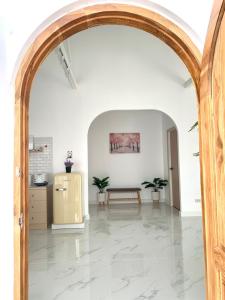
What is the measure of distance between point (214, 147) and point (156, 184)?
6.45m

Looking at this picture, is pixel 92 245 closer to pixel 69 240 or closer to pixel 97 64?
pixel 69 240

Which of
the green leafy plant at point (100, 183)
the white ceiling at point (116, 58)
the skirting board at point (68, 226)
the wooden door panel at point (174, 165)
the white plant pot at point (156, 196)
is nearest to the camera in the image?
the skirting board at point (68, 226)

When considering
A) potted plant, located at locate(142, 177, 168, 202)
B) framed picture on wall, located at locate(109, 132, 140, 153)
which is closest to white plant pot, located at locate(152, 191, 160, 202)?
potted plant, located at locate(142, 177, 168, 202)

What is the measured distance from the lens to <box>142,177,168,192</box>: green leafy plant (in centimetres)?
737

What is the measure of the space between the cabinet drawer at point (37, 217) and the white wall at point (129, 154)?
10.2 ft

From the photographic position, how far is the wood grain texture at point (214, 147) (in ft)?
3.72

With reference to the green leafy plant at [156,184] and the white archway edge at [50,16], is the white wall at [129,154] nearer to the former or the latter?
the green leafy plant at [156,184]

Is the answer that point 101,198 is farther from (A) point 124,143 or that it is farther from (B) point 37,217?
(B) point 37,217

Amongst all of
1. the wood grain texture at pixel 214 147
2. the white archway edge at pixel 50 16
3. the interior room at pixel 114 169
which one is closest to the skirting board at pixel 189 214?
the interior room at pixel 114 169

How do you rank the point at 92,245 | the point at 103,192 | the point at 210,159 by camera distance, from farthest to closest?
the point at 103,192
the point at 92,245
the point at 210,159

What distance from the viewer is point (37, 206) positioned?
15.7 ft

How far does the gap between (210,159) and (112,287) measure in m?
1.80

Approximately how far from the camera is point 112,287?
249 centimetres

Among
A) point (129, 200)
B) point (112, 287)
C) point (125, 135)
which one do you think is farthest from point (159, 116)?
point (112, 287)
